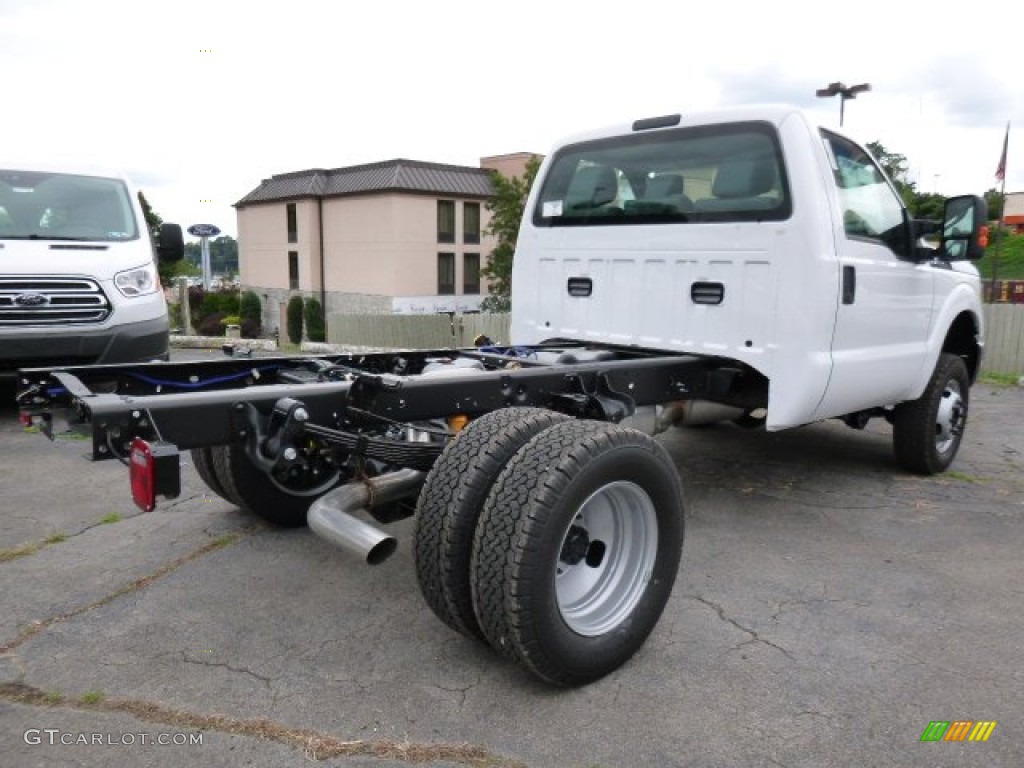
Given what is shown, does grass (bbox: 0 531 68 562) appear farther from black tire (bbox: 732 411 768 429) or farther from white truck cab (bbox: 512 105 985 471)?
black tire (bbox: 732 411 768 429)

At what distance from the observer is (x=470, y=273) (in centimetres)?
4381

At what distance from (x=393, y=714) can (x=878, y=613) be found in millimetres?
2184

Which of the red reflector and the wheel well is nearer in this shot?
the red reflector

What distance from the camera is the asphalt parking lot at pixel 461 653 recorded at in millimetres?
2613

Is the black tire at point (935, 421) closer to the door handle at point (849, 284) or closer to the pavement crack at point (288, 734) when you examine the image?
the door handle at point (849, 284)

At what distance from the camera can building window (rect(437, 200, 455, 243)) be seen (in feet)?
136

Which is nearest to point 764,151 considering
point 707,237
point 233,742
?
point 707,237

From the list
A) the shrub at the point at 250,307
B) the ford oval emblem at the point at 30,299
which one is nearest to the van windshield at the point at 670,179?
the ford oval emblem at the point at 30,299

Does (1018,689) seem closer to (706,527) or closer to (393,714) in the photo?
(706,527)

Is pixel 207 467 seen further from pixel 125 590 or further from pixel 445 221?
pixel 445 221

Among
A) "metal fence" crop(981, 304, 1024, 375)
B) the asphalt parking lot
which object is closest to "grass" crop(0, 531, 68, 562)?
the asphalt parking lot

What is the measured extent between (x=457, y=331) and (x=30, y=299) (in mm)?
11257

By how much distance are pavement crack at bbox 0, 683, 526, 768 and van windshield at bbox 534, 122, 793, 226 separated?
3.19 m

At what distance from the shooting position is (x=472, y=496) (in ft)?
9.28
